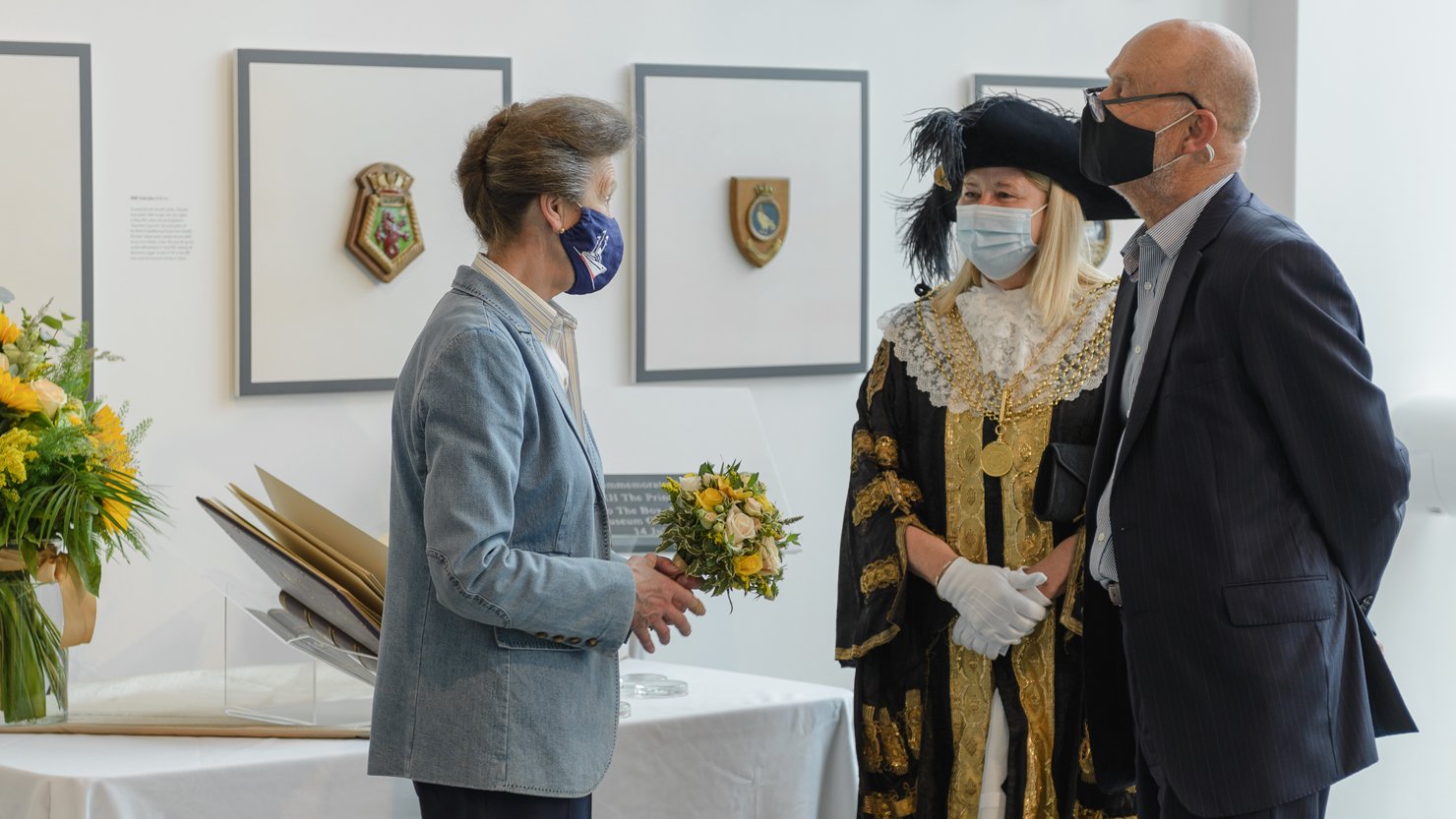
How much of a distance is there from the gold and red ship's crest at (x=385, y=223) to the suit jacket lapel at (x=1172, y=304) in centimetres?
200

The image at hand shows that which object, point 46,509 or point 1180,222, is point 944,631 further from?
point 46,509

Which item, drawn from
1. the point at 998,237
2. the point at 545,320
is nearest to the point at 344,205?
the point at 998,237

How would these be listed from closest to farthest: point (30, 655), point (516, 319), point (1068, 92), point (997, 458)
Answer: point (516, 319) < point (30, 655) < point (997, 458) < point (1068, 92)

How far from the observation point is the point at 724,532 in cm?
196

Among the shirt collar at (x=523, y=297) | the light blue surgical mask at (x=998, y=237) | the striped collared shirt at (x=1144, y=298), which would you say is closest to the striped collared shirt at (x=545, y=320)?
the shirt collar at (x=523, y=297)

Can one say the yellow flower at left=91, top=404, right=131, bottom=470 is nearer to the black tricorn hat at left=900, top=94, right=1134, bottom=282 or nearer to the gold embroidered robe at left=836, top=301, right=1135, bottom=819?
the gold embroidered robe at left=836, top=301, right=1135, bottom=819

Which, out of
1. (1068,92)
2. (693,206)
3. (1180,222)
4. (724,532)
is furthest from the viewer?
(1068,92)

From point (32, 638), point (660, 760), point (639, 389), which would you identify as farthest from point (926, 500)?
point (32, 638)

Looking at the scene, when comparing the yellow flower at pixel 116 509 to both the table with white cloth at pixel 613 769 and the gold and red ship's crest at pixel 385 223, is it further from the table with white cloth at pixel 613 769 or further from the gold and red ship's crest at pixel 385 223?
the gold and red ship's crest at pixel 385 223

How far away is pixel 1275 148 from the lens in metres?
4.16

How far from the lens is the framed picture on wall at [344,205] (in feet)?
11.0

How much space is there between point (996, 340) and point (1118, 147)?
0.63m

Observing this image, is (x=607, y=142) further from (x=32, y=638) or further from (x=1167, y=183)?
(x=32, y=638)

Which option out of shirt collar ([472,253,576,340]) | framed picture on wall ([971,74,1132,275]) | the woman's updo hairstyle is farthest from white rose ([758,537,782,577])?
framed picture on wall ([971,74,1132,275])
